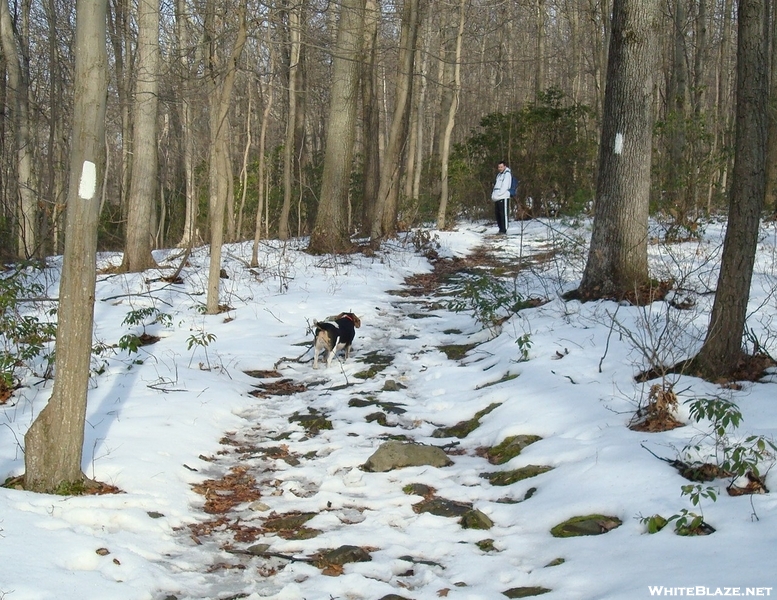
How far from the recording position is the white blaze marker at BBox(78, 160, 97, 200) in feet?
13.9

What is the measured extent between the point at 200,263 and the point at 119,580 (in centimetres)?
1067

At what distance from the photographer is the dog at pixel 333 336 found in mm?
8086

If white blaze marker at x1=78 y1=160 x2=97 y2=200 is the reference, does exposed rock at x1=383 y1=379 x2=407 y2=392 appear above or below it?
below

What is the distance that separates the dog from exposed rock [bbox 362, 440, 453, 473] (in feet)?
8.65

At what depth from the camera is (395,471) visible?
5.32 metres

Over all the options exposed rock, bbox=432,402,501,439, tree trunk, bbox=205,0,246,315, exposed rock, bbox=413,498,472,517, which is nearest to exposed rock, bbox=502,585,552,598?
exposed rock, bbox=413,498,472,517

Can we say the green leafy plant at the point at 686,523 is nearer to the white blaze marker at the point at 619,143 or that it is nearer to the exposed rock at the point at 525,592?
the exposed rock at the point at 525,592

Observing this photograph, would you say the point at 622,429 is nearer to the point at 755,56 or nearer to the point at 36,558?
the point at 755,56

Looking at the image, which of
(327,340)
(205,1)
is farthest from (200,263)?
(327,340)

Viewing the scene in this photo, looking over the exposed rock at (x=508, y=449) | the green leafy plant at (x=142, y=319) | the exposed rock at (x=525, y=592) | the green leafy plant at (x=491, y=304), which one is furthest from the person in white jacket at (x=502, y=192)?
the exposed rock at (x=525, y=592)

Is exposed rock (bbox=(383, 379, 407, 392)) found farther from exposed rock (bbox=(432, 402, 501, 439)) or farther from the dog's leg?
exposed rock (bbox=(432, 402, 501, 439))

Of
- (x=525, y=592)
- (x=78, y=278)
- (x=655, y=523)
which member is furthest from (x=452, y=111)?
(x=525, y=592)

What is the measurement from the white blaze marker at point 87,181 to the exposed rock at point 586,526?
3.52 m

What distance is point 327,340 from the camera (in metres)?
8.11
